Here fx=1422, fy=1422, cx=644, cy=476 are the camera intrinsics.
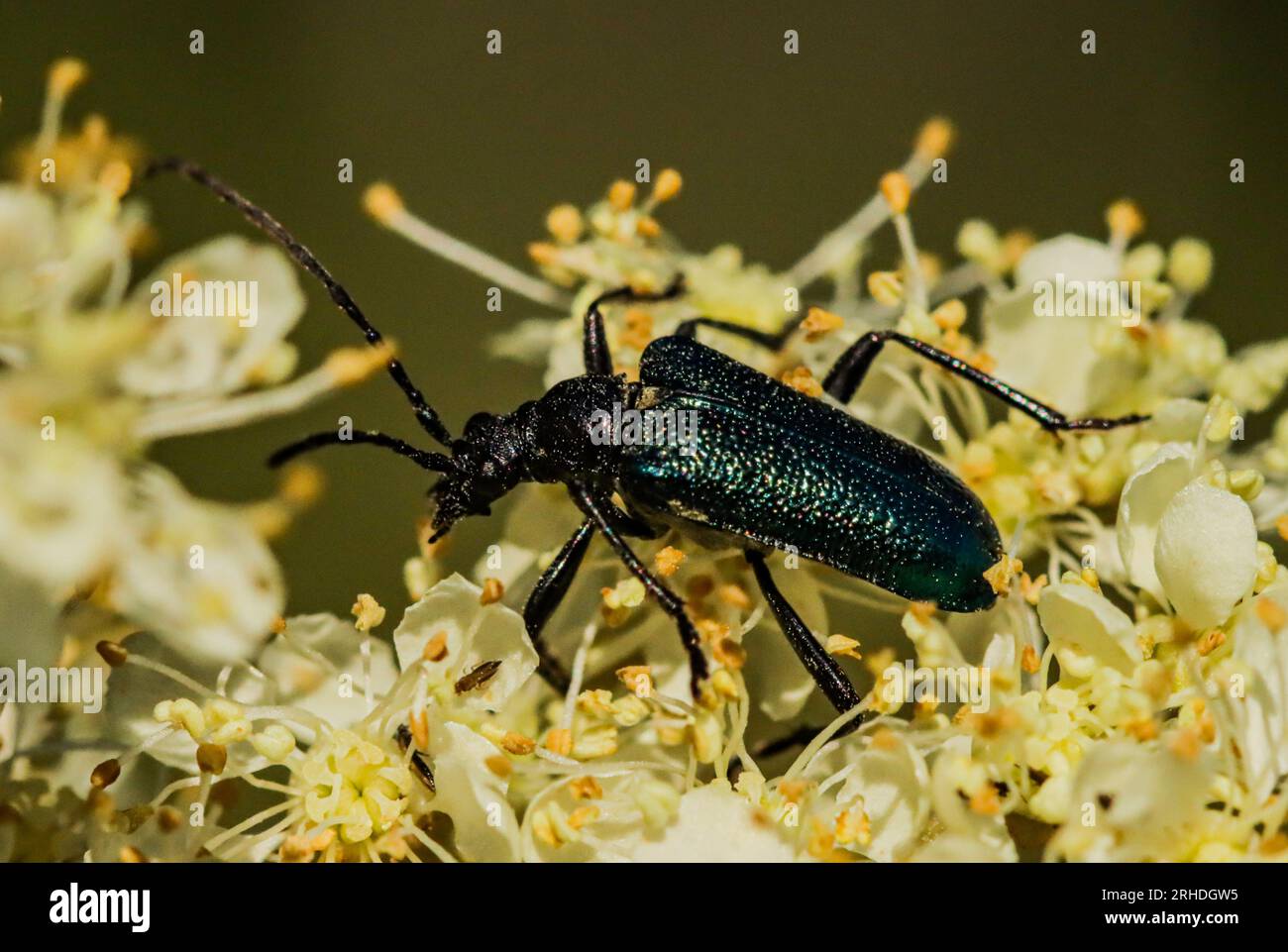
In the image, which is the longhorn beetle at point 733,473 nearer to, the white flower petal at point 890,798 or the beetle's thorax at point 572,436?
the beetle's thorax at point 572,436

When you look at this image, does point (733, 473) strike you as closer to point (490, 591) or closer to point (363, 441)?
point (490, 591)

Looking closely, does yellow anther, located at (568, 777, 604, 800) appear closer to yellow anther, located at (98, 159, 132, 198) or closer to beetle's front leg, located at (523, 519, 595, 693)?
beetle's front leg, located at (523, 519, 595, 693)

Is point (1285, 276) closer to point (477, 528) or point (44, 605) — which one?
point (477, 528)

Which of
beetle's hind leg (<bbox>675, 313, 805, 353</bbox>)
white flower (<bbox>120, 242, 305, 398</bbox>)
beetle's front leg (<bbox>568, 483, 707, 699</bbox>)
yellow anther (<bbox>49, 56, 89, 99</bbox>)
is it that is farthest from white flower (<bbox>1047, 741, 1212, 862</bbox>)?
yellow anther (<bbox>49, 56, 89, 99</bbox>)

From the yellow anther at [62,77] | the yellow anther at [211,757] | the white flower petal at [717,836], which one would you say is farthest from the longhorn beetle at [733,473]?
the yellow anther at [211,757]

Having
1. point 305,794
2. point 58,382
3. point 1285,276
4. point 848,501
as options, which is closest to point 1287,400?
point 1285,276

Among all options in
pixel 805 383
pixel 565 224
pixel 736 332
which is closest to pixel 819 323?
pixel 805 383
